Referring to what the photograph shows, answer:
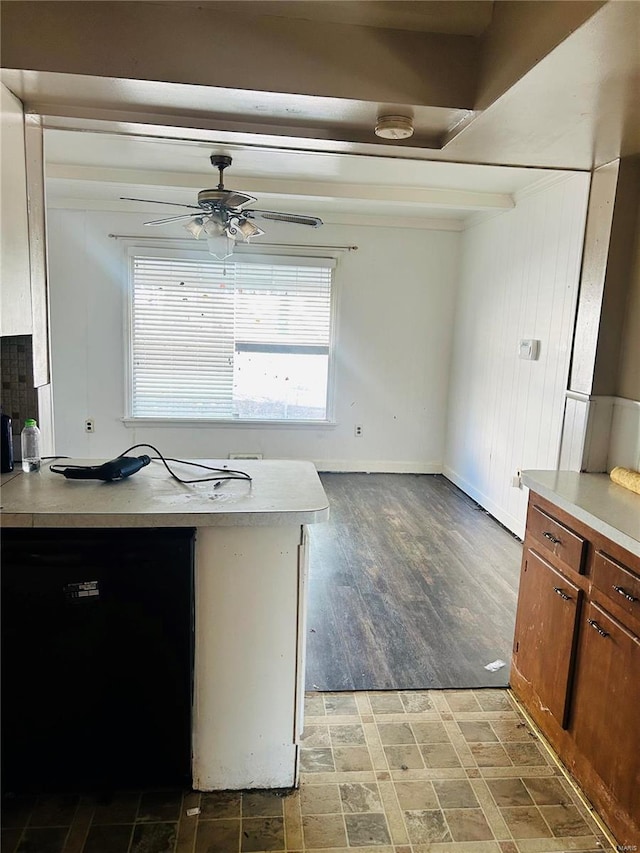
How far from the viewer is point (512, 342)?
4.47 meters

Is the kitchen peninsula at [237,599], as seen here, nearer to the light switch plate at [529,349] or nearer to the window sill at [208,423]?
the light switch plate at [529,349]

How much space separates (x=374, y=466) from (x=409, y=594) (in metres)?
2.69

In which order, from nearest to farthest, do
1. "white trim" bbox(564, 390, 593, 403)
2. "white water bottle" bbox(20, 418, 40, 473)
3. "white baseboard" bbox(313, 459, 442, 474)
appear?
"white water bottle" bbox(20, 418, 40, 473) < "white trim" bbox(564, 390, 593, 403) < "white baseboard" bbox(313, 459, 442, 474)

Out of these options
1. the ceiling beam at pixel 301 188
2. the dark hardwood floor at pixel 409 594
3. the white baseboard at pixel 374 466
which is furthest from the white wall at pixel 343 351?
the ceiling beam at pixel 301 188

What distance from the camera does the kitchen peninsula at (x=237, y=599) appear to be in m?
1.69

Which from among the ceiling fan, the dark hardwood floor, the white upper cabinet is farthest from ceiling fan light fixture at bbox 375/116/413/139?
the dark hardwood floor

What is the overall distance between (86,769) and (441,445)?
476 centimetres

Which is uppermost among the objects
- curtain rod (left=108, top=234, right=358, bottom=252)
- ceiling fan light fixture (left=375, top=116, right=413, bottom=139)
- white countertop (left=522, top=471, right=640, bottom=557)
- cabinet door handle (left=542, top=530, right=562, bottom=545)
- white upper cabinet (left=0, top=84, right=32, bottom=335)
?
curtain rod (left=108, top=234, right=358, bottom=252)

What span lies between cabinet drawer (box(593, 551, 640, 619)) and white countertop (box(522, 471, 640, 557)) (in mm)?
75

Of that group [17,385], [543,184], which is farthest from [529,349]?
[17,385]

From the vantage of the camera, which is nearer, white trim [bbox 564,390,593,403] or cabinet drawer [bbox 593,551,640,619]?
cabinet drawer [bbox 593,551,640,619]

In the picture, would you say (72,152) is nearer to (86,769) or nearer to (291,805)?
(86,769)

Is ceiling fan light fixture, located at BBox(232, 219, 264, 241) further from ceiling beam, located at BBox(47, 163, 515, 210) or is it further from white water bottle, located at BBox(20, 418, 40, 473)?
white water bottle, located at BBox(20, 418, 40, 473)

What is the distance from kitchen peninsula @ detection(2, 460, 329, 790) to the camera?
5.54 ft
